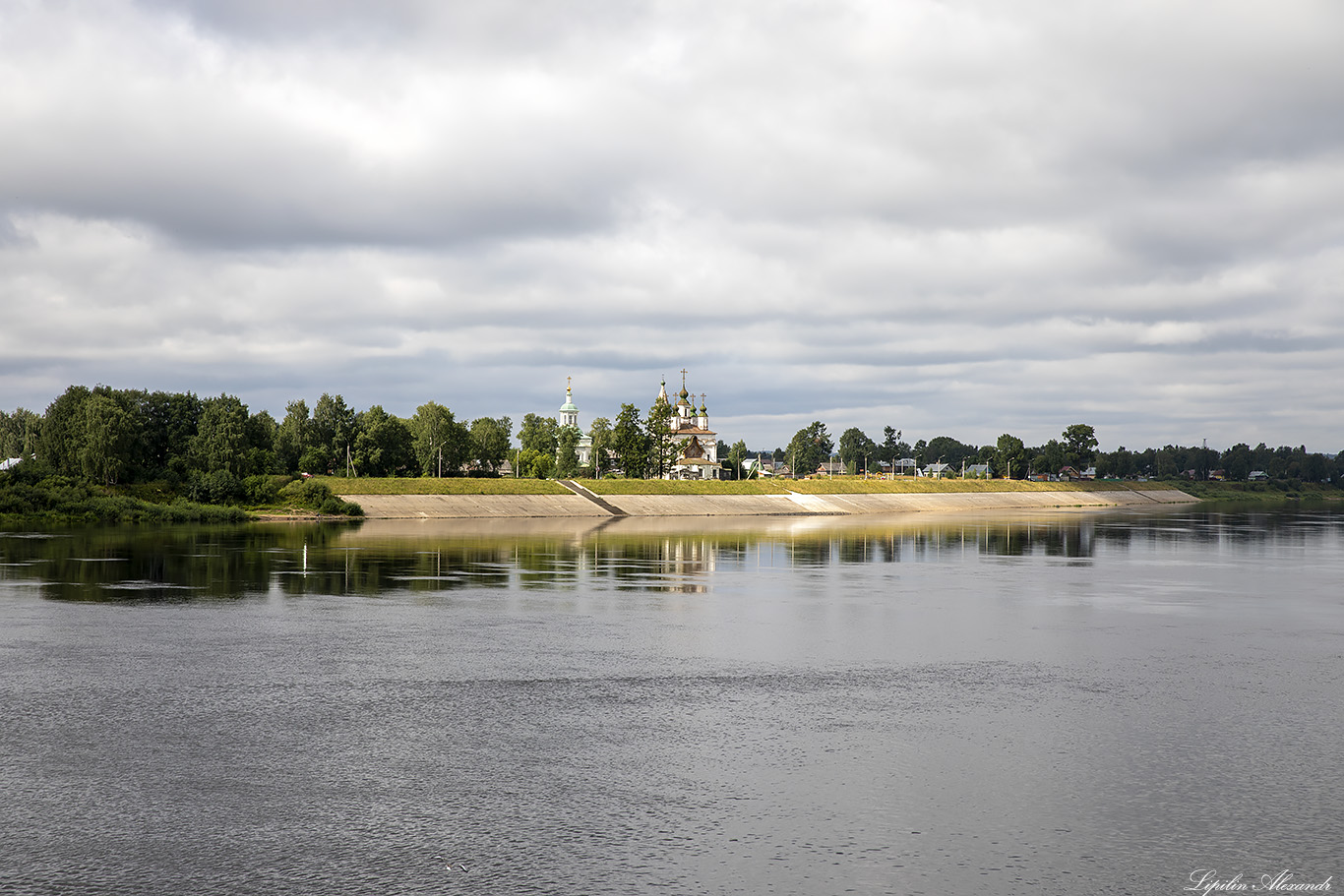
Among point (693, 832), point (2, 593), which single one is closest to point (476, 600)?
point (2, 593)

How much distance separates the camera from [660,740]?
17.1 metres

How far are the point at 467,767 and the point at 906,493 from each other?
501 feet

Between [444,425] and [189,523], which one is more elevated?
[444,425]

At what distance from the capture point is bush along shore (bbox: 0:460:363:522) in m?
89.7

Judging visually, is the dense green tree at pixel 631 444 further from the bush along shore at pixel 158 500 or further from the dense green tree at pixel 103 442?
the dense green tree at pixel 103 442

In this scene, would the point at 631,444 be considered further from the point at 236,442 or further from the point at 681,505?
the point at 236,442

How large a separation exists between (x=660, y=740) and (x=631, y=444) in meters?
142

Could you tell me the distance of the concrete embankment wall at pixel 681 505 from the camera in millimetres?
116750

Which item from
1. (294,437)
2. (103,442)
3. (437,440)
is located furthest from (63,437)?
(437,440)

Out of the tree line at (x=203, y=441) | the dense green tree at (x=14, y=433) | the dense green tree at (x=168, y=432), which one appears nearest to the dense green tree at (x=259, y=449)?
the tree line at (x=203, y=441)

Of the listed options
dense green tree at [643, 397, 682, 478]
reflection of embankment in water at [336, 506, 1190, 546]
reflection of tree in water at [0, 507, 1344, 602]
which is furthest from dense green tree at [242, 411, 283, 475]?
dense green tree at [643, 397, 682, 478]

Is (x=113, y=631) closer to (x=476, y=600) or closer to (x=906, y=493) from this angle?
(x=476, y=600)

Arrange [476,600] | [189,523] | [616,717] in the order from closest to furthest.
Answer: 1. [616,717]
2. [476,600]
3. [189,523]

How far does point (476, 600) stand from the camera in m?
36.5
